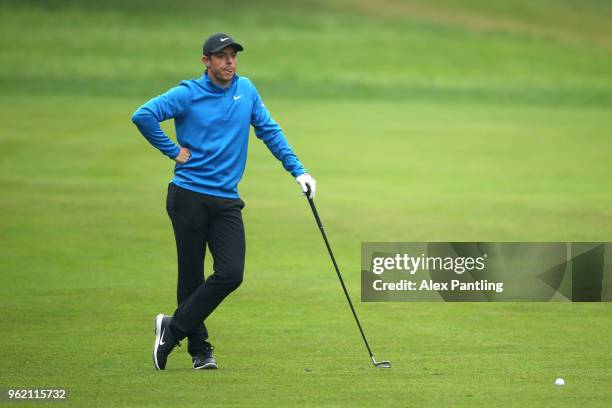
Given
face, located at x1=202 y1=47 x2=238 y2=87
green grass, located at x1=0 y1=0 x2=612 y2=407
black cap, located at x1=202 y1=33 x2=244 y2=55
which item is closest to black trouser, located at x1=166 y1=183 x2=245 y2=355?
green grass, located at x1=0 y1=0 x2=612 y2=407

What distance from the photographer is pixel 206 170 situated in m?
9.55

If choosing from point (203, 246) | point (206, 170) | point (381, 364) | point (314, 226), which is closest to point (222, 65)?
point (206, 170)

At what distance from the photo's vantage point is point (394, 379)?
9.16 metres

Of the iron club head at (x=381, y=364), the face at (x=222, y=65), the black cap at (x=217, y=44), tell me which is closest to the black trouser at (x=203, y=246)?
the face at (x=222, y=65)

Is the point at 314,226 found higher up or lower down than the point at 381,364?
higher up

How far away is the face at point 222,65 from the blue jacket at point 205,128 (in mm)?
82

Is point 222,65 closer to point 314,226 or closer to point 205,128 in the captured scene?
point 205,128

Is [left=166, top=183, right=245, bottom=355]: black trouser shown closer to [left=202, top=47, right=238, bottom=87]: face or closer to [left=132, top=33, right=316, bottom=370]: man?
[left=132, top=33, right=316, bottom=370]: man

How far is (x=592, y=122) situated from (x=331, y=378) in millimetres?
25665

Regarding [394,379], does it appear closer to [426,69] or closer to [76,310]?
[76,310]

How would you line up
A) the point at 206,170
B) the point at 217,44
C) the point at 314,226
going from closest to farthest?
the point at 217,44, the point at 206,170, the point at 314,226

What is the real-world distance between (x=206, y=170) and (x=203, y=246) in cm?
58

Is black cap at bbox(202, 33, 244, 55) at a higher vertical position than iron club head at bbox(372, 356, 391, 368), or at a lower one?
higher

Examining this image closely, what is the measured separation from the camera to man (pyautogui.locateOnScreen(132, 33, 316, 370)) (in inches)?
373
